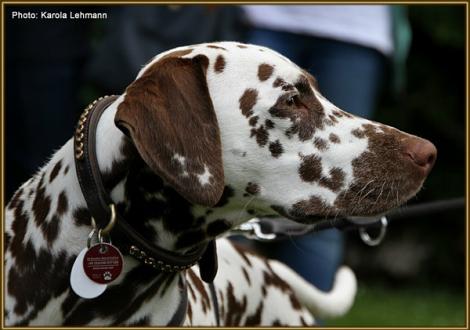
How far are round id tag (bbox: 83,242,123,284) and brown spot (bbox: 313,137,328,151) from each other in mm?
698

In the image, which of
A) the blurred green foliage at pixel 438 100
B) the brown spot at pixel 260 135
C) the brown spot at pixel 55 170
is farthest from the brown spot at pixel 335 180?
the blurred green foliage at pixel 438 100

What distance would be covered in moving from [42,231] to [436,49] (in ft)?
23.0

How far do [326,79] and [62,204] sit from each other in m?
2.28

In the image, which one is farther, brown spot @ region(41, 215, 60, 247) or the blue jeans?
the blue jeans

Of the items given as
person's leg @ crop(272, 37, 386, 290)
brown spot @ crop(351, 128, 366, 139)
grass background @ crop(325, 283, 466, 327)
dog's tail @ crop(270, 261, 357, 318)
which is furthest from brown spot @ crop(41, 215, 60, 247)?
grass background @ crop(325, 283, 466, 327)

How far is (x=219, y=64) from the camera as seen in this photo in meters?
3.14

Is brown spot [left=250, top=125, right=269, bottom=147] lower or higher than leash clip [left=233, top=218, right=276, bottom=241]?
higher

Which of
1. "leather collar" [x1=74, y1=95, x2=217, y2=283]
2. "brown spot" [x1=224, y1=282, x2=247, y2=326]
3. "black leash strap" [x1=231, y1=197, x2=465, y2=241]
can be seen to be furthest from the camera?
"black leash strap" [x1=231, y1=197, x2=465, y2=241]

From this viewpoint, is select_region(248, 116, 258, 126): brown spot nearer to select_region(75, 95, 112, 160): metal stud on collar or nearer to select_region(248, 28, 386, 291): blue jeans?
select_region(75, 95, 112, 160): metal stud on collar

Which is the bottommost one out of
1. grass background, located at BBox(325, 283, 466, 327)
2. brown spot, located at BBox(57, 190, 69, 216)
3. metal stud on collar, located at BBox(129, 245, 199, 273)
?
grass background, located at BBox(325, 283, 466, 327)

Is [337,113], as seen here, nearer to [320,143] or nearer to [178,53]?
[320,143]

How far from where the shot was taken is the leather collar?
10.0ft

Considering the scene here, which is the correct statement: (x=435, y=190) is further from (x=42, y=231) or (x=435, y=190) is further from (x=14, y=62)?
(x=42, y=231)

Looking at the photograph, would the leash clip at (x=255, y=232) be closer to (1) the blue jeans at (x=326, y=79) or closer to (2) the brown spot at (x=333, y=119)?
(2) the brown spot at (x=333, y=119)
